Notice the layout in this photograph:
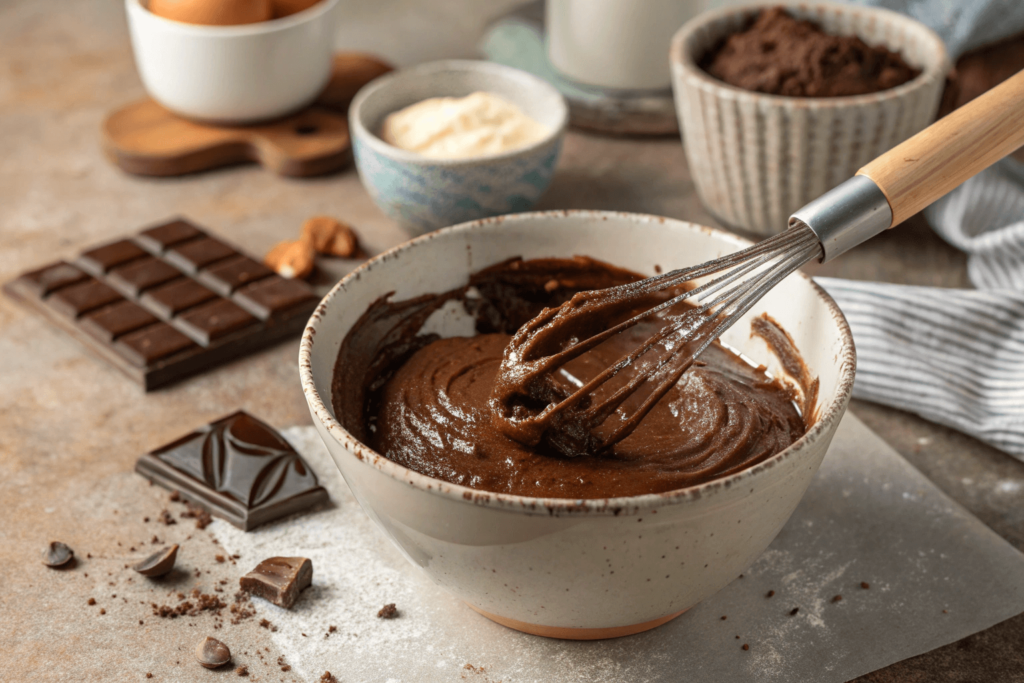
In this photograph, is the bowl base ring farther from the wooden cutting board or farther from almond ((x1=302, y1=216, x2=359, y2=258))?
the wooden cutting board

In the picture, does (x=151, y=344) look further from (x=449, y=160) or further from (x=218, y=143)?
(x=218, y=143)

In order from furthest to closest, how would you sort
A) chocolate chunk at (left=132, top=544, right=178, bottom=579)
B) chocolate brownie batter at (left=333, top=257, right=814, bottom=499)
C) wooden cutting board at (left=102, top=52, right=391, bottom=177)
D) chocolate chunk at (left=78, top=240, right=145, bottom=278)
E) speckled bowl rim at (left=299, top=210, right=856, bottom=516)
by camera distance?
wooden cutting board at (left=102, top=52, right=391, bottom=177) < chocolate chunk at (left=78, top=240, right=145, bottom=278) < chocolate chunk at (left=132, top=544, right=178, bottom=579) < chocolate brownie batter at (left=333, top=257, right=814, bottom=499) < speckled bowl rim at (left=299, top=210, right=856, bottom=516)

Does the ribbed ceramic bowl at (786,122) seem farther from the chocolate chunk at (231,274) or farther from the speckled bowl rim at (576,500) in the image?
the chocolate chunk at (231,274)

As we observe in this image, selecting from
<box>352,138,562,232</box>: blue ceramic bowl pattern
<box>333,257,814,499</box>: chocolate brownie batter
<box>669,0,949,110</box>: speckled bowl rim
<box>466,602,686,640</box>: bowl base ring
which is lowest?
<box>466,602,686,640</box>: bowl base ring

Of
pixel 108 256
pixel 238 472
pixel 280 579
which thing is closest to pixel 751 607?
pixel 280 579

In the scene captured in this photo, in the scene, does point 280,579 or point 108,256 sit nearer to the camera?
point 280,579

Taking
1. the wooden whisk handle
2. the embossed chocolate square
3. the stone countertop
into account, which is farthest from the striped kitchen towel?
the embossed chocolate square

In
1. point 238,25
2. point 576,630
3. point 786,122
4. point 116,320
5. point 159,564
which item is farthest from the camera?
point 238,25
